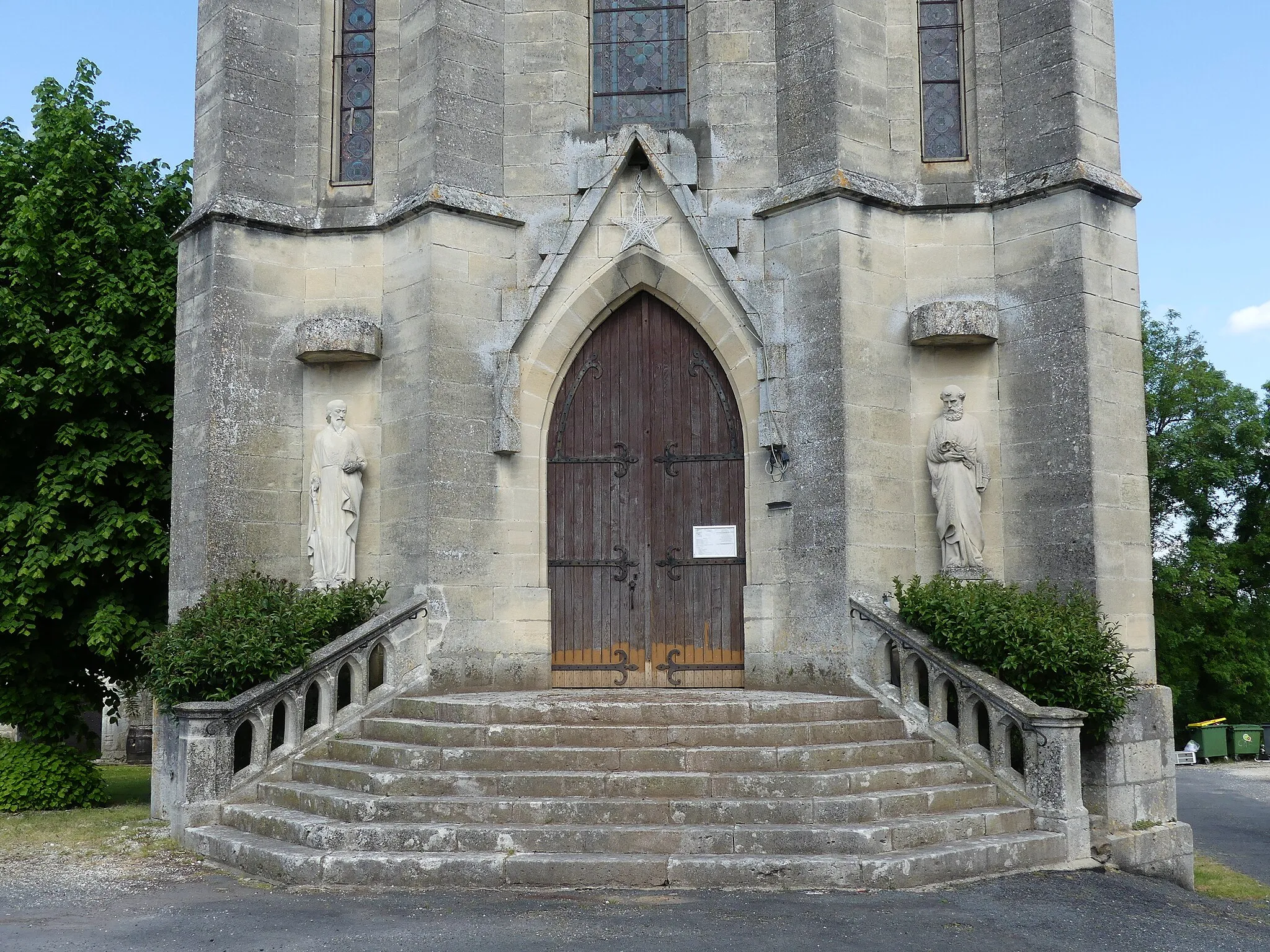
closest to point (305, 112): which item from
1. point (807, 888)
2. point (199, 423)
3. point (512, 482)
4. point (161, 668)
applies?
point (199, 423)

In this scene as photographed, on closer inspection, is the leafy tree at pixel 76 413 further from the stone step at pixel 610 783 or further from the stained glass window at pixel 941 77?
the stained glass window at pixel 941 77

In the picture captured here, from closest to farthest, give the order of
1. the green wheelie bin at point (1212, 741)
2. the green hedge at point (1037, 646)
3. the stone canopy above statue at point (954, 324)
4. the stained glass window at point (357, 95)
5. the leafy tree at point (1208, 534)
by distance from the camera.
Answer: the green hedge at point (1037, 646), the stone canopy above statue at point (954, 324), the stained glass window at point (357, 95), the green wheelie bin at point (1212, 741), the leafy tree at point (1208, 534)

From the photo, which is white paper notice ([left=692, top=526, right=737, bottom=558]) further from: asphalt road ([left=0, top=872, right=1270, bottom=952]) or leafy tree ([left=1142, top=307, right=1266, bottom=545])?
leafy tree ([left=1142, top=307, right=1266, bottom=545])

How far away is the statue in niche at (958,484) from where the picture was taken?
10.5 meters

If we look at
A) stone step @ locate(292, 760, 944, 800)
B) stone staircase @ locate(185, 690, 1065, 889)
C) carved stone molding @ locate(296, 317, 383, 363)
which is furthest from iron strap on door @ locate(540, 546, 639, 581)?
stone step @ locate(292, 760, 944, 800)

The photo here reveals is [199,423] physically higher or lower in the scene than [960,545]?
higher

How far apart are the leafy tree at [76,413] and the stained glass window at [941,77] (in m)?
7.52

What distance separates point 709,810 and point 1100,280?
5.67m

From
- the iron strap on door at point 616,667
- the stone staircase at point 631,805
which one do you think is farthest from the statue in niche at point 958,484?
the iron strap on door at point 616,667

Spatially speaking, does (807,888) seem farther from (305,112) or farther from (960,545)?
(305,112)

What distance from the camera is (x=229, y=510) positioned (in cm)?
1119

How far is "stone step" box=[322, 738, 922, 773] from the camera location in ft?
27.5

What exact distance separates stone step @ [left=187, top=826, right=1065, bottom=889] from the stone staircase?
0.03 feet

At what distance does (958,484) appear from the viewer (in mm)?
10562
